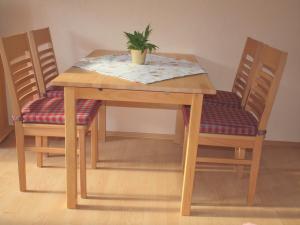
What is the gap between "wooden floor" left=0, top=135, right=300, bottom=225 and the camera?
1.79m

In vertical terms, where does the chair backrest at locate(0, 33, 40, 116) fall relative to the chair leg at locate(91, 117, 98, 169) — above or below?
above

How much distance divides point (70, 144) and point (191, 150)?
62cm

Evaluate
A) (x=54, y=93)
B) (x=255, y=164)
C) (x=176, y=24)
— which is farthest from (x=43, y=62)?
(x=255, y=164)

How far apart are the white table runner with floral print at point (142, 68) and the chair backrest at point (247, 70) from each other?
378 millimetres

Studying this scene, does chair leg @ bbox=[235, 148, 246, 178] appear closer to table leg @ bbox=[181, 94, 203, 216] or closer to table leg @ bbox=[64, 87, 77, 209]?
table leg @ bbox=[181, 94, 203, 216]

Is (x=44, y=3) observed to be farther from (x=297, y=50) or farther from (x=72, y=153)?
(x=297, y=50)

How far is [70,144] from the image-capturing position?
168cm

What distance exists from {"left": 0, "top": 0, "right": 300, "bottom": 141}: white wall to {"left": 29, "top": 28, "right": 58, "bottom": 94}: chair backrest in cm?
31

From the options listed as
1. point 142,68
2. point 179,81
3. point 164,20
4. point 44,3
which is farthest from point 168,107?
point 44,3

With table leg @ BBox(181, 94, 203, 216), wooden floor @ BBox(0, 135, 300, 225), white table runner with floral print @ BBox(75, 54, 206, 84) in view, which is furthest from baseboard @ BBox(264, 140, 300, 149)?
table leg @ BBox(181, 94, 203, 216)

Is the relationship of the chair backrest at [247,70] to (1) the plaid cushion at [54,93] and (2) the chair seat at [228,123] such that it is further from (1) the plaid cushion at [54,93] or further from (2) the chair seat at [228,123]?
(1) the plaid cushion at [54,93]

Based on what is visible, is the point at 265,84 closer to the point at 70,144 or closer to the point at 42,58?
the point at 70,144

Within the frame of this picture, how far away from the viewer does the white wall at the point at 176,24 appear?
2486 mm

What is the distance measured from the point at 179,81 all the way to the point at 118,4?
3.74ft
